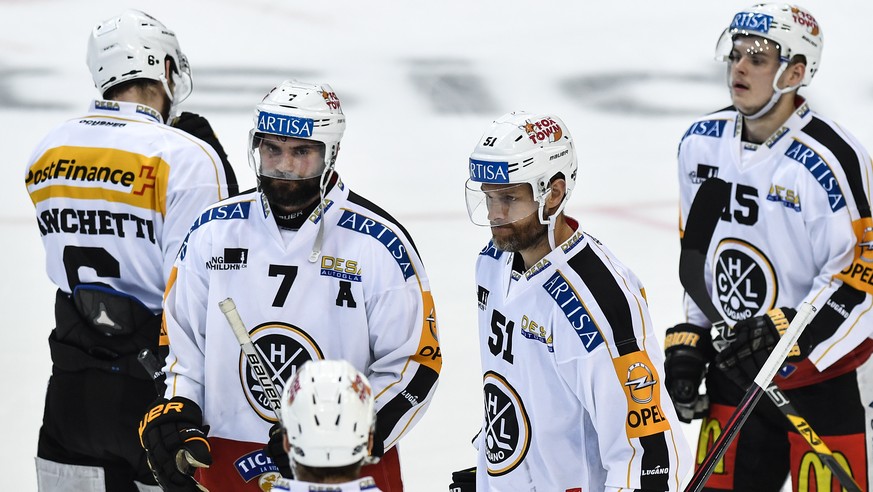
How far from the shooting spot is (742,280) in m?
4.02

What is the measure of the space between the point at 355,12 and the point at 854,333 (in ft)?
18.3

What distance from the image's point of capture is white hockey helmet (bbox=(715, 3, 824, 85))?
4031 mm

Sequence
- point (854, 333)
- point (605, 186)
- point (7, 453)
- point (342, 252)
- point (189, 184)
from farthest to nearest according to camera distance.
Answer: point (605, 186)
point (7, 453)
point (854, 333)
point (189, 184)
point (342, 252)

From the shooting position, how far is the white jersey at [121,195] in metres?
3.56

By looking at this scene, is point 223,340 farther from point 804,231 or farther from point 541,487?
point 804,231

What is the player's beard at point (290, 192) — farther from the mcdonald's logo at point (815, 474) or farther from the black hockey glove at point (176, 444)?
the mcdonald's logo at point (815, 474)

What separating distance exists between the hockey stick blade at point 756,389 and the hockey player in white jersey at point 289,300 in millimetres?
642

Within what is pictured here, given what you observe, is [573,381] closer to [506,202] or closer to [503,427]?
[503,427]

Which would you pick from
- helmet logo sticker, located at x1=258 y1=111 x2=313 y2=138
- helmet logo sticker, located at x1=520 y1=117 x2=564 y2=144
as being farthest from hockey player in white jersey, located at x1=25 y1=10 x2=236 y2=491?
helmet logo sticker, located at x1=520 y1=117 x2=564 y2=144

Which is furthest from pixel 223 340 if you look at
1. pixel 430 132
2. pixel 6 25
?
pixel 6 25

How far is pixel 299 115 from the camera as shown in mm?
3182

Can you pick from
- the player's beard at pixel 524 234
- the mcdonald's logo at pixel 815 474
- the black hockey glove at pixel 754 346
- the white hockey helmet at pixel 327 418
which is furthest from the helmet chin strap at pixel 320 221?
the mcdonald's logo at pixel 815 474

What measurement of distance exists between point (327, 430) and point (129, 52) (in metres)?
1.91

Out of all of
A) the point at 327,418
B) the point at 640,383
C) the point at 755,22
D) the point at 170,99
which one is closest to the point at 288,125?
the point at 170,99
